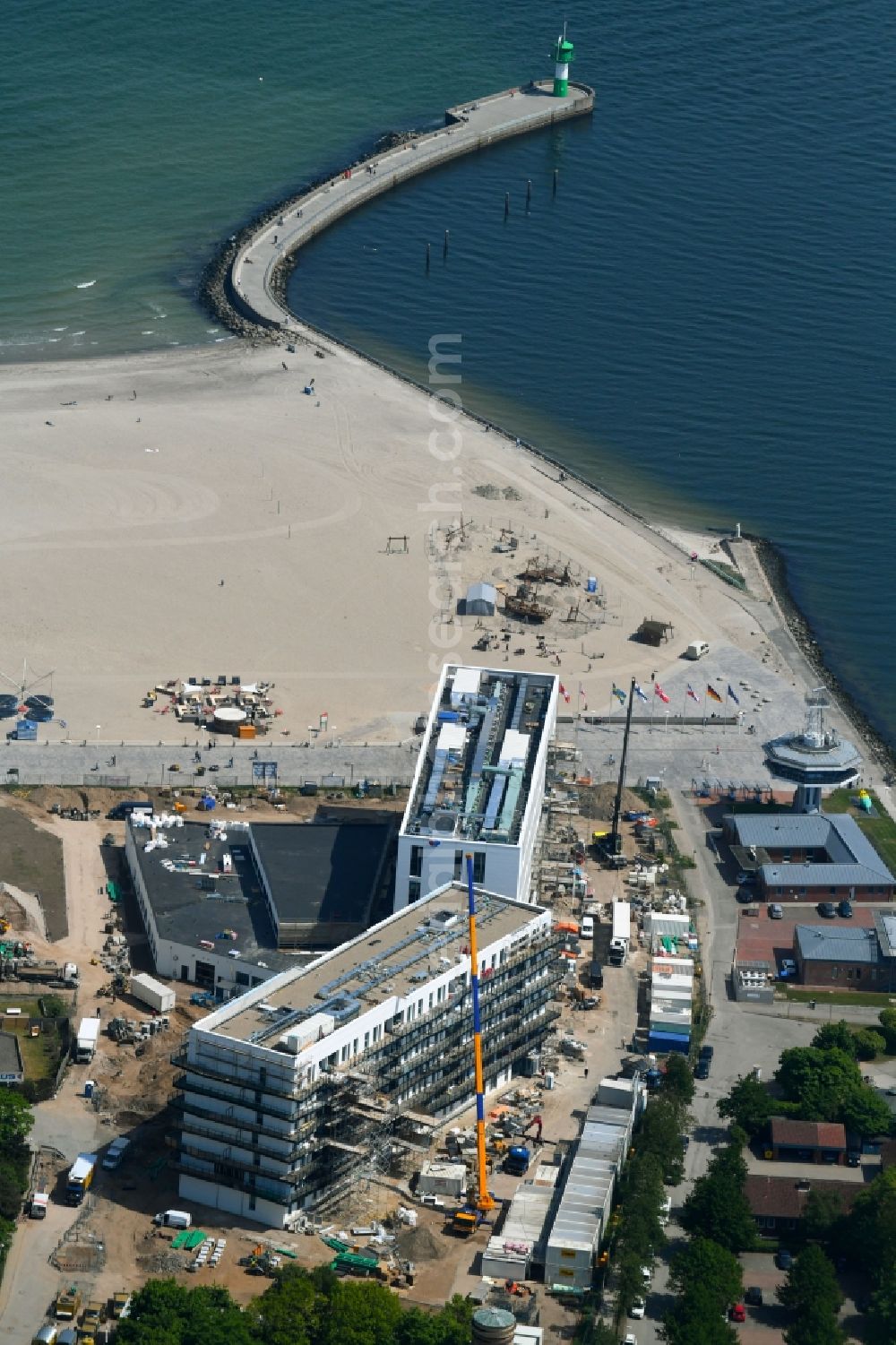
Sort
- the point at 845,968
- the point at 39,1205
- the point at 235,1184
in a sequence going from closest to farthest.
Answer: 1. the point at 39,1205
2. the point at 235,1184
3. the point at 845,968

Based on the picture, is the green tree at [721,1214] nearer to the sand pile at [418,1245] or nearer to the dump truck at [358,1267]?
the sand pile at [418,1245]

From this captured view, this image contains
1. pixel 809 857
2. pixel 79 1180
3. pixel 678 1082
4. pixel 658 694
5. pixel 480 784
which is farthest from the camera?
pixel 658 694

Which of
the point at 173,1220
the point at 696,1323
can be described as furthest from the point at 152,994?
the point at 696,1323

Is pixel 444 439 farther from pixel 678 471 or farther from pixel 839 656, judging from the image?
pixel 839 656

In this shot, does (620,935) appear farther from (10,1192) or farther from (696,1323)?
(10,1192)

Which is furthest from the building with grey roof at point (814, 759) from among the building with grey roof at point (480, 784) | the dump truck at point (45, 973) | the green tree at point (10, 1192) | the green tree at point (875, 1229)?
the green tree at point (10, 1192)

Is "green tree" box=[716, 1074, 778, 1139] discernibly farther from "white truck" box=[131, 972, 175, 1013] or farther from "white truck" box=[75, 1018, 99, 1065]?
"white truck" box=[75, 1018, 99, 1065]

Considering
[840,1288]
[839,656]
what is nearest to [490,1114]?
[840,1288]
